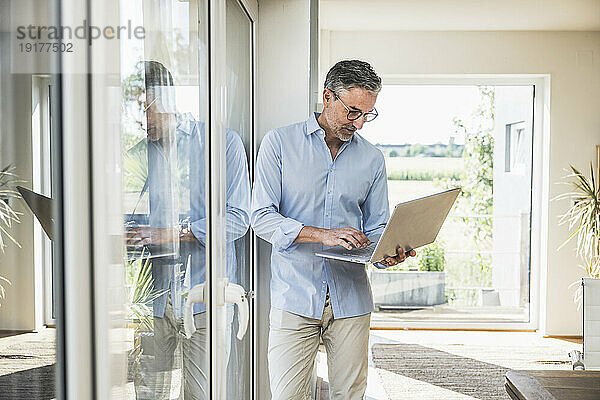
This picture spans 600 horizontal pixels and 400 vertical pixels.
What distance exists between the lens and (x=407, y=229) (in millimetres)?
1999

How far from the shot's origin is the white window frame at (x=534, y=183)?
5559 mm

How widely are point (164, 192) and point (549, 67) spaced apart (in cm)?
523

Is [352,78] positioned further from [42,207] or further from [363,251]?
[42,207]

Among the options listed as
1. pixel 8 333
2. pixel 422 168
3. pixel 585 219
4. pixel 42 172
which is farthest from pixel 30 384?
pixel 422 168

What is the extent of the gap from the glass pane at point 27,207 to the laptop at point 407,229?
1.27 metres

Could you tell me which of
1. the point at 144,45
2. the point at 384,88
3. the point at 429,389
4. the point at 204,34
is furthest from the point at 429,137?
the point at 144,45

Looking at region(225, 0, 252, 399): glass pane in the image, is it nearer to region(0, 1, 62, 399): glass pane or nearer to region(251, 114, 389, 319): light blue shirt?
region(251, 114, 389, 319): light blue shirt

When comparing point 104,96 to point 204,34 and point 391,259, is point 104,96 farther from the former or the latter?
point 391,259

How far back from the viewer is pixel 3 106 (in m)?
0.52

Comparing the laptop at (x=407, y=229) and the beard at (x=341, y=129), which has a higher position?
the beard at (x=341, y=129)

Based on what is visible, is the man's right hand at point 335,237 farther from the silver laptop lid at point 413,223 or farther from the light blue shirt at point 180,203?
the light blue shirt at point 180,203

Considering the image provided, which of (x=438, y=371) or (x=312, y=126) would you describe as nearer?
(x=312, y=126)

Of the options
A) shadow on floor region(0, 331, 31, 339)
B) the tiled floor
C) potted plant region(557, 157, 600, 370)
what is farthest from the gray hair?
potted plant region(557, 157, 600, 370)

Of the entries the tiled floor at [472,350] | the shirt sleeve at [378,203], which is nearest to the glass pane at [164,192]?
the shirt sleeve at [378,203]
